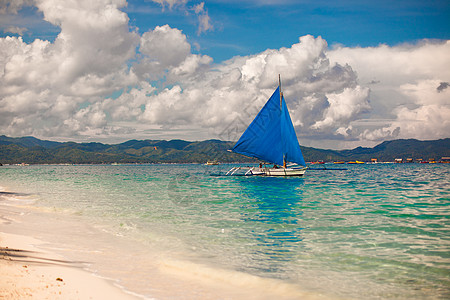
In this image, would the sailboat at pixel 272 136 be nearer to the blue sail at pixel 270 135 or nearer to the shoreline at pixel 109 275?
the blue sail at pixel 270 135

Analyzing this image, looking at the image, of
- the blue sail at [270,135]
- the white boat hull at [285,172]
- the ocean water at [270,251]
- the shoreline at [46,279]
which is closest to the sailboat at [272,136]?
the blue sail at [270,135]

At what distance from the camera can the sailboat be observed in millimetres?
56125

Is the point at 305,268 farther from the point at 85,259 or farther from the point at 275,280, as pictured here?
the point at 85,259

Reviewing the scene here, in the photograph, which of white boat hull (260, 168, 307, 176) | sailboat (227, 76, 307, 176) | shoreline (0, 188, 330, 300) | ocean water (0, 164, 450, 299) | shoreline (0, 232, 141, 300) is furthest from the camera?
white boat hull (260, 168, 307, 176)

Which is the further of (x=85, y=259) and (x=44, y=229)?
(x=44, y=229)

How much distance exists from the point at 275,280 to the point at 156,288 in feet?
10.3

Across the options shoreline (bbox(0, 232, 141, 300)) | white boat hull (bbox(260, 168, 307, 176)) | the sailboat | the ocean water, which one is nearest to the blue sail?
the sailboat

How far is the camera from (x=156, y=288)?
25.3 feet

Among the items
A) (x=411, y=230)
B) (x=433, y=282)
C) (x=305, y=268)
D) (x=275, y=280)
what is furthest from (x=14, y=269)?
(x=411, y=230)

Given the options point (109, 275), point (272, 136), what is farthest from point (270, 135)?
point (109, 275)

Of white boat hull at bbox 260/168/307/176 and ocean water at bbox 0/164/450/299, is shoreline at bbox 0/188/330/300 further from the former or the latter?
white boat hull at bbox 260/168/307/176

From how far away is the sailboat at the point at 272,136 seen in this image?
56125 millimetres

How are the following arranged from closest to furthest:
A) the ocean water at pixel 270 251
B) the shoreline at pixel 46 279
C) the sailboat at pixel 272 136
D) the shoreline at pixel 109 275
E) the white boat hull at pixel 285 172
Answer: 1. the shoreline at pixel 46 279
2. the shoreline at pixel 109 275
3. the ocean water at pixel 270 251
4. the sailboat at pixel 272 136
5. the white boat hull at pixel 285 172

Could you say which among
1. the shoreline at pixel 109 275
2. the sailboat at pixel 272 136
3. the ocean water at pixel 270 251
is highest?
the sailboat at pixel 272 136
